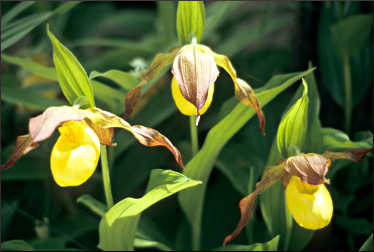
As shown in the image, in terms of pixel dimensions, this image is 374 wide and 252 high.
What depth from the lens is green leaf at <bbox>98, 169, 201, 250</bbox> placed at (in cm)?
69

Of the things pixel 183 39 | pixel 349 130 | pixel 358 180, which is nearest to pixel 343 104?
pixel 349 130

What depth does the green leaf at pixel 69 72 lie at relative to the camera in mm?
695

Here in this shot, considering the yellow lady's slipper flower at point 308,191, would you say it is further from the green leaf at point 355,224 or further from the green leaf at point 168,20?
the green leaf at point 168,20

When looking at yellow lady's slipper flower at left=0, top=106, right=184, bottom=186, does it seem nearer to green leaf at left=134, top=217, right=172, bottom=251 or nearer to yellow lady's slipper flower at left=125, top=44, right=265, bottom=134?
yellow lady's slipper flower at left=125, top=44, right=265, bottom=134

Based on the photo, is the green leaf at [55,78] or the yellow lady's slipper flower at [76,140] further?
the green leaf at [55,78]

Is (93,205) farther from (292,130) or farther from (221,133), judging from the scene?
(292,130)

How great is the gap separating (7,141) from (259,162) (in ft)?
2.45

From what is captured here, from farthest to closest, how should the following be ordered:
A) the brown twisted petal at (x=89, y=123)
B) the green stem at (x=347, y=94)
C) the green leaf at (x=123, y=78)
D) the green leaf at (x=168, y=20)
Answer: the green leaf at (x=168, y=20) → the green stem at (x=347, y=94) → the green leaf at (x=123, y=78) → the brown twisted petal at (x=89, y=123)

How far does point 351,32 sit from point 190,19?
467 millimetres

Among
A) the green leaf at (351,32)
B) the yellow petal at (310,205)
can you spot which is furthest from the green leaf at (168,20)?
the yellow petal at (310,205)

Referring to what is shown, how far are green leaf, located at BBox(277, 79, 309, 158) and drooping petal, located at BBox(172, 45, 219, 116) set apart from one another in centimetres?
17

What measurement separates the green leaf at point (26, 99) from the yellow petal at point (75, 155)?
1.19 ft

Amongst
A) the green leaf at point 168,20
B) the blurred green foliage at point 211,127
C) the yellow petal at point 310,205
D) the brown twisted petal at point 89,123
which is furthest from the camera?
the green leaf at point 168,20

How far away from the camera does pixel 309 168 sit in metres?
0.69
